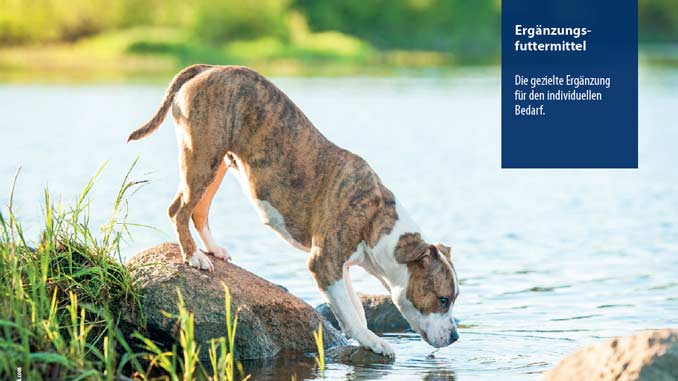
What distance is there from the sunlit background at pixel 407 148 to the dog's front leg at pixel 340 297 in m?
0.25

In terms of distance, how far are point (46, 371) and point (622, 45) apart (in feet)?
30.8

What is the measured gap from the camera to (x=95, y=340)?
28.4 ft

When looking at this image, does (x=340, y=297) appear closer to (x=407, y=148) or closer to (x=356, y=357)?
(x=356, y=357)

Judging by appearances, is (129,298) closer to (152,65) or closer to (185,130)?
(185,130)

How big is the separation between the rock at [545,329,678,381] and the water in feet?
3.19

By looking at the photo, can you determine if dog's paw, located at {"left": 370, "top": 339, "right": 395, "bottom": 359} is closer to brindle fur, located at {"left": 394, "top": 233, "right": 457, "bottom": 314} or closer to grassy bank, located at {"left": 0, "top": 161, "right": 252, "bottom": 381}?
brindle fur, located at {"left": 394, "top": 233, "right": 457, "bottom": 314}

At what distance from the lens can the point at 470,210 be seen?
17719mm

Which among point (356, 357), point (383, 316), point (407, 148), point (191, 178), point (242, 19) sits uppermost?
point (242, 19)

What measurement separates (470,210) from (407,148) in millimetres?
7669

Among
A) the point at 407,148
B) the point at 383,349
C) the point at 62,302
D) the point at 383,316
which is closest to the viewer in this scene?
the point at 62,302

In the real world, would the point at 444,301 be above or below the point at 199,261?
below

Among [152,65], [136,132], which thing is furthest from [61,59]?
[136,132]

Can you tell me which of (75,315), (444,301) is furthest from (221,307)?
(75,315)

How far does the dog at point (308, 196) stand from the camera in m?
9.13
